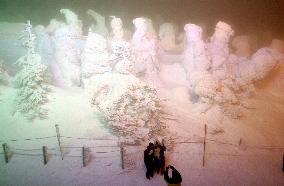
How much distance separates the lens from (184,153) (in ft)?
44.0

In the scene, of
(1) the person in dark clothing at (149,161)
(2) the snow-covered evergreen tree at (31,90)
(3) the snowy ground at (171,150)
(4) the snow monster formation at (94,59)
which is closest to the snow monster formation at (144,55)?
(3) the snowy ground at (171,150)

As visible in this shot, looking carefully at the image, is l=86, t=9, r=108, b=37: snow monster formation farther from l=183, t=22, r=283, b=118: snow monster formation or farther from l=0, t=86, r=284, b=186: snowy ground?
l=183, t=22, r=283, b=118: snow monster formation

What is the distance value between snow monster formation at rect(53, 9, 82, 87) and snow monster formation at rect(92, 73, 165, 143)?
4816 millimetres

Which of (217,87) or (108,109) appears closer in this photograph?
(108,109)

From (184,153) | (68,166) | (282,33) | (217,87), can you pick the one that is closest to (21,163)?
(68,166)

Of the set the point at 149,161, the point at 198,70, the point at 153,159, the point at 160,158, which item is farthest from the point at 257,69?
the point at 149,161

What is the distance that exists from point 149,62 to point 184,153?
764 centimetres

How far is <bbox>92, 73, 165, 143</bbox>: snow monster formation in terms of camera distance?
13.8m

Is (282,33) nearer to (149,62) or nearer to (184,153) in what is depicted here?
(149,62)

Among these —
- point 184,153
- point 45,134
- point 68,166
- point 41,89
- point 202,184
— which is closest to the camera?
point 202,184

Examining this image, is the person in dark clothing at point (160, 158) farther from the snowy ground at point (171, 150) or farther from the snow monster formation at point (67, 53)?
the snow monster formation at point (67, 53)

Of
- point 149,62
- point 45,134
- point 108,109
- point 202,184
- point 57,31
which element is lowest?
point 202,184

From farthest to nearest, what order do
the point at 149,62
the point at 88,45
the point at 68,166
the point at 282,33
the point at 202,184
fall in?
the point at 282,33
the point at 149,62
the point at 88,45
the point at 68,166
the point at 202,184

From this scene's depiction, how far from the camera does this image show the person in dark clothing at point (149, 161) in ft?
35.9
